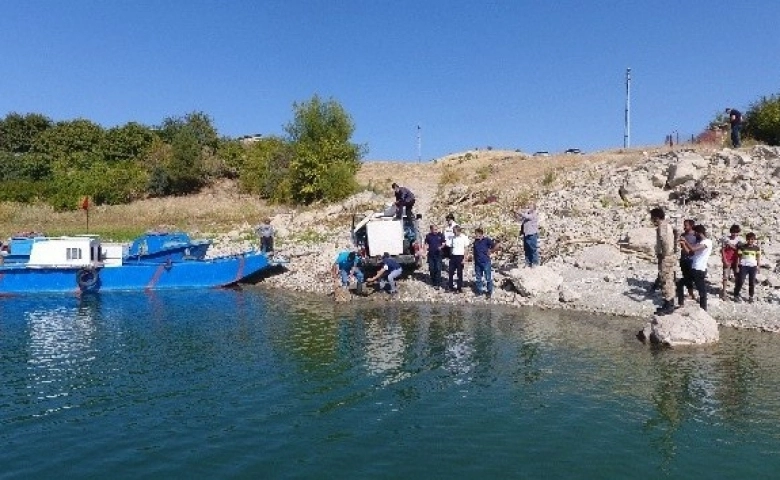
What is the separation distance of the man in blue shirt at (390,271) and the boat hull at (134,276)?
22.5 feet

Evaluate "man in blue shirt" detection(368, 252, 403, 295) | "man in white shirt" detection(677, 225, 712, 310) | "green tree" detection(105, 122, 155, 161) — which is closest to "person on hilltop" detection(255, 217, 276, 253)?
"man in blue shirt" detection(368, 252, 403, 295)

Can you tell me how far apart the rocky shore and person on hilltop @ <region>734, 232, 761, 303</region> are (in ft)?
1.57

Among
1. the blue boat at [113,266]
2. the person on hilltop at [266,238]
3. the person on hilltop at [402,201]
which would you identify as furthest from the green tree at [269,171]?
the person on hilltop at [402,201]

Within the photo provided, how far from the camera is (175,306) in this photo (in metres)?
23.0

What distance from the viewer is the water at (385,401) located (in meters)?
9.45

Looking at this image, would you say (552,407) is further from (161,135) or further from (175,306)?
(161,135)

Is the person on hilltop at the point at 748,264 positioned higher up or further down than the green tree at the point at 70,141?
further down

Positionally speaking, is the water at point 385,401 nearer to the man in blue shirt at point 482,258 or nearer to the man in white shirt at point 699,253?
the man in white shirt at point 699,253

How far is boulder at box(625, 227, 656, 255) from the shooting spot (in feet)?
77.4

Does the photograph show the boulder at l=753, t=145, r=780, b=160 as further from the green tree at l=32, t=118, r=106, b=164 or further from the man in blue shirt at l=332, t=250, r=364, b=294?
the green tree at l=32, t=118, r=106, b=164

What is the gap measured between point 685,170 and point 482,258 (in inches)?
659

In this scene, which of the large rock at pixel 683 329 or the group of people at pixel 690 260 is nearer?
the large rock at pixel 683 329

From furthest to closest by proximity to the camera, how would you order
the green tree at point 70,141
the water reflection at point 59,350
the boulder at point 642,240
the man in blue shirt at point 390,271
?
1. the green tree at point 70,141
2. the boulder at point 642,240
3. the man in blue shirt at point 390,271
4. the water reflection at point 59,350

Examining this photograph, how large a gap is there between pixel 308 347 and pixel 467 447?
7.01 m
